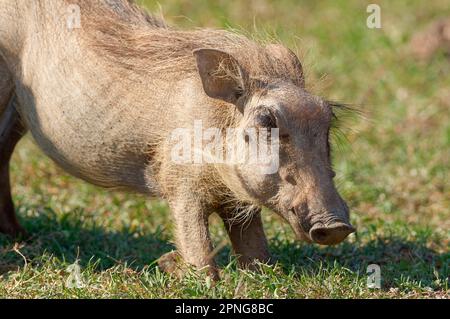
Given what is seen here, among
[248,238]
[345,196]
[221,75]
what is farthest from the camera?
[345,196]

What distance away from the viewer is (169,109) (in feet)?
15.4

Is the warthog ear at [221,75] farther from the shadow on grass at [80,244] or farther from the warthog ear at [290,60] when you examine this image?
the shadow on grass at [80,244]

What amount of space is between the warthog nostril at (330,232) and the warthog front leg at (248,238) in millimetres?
707

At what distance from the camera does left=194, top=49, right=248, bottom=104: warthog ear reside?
453 cm

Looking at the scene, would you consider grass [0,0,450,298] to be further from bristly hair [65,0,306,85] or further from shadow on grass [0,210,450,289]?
bristly hair [65,0,306,85]

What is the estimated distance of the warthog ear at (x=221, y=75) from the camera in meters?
4.53

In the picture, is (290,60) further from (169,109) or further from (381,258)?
(381,258)

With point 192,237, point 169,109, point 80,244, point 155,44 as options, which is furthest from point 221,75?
point 80,244

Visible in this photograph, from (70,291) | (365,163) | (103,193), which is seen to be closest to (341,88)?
(365,163)

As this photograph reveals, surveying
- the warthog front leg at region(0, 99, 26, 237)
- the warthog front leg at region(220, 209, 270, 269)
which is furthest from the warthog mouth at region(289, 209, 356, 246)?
the warthog front leg at region(0, 99, 26, 237)

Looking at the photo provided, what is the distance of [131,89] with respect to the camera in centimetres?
481

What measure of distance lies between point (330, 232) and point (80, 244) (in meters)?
1.86

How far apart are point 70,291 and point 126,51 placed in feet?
4.07

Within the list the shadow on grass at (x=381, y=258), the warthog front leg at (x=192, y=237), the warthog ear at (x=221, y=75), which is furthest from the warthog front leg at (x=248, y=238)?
the warthog ear at (x=221, y=75)
